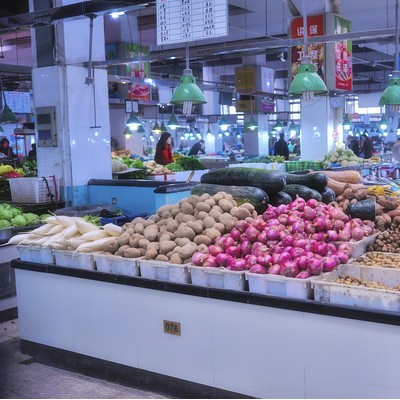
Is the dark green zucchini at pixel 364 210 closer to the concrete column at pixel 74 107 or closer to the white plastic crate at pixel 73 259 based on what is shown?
the white plastic crate at pixel 73 259

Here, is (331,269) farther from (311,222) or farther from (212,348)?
(212,348)

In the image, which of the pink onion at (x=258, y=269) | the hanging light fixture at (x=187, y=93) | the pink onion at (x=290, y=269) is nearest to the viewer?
the pink onion at (x=290, y=269)

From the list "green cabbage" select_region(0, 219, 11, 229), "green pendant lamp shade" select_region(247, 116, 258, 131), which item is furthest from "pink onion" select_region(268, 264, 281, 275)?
"green pendant lamp shade" select_region(247, 116, 258, 131)

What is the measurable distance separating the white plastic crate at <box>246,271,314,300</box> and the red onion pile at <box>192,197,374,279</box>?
75mm

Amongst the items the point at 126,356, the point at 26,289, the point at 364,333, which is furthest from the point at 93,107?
the point at 364,333

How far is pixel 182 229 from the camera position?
186 inches

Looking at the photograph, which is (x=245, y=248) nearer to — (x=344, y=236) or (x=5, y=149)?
(x=344, y=236)

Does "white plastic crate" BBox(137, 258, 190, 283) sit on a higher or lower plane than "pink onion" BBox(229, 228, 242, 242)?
lower

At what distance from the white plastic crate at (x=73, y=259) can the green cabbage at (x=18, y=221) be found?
190 centimetres

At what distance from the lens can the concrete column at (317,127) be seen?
13.6m

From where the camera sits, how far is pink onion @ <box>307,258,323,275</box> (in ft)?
12.9

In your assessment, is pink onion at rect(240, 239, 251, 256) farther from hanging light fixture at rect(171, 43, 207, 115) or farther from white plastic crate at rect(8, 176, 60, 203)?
white plastic crate at rect(8, 176, 60, 203)

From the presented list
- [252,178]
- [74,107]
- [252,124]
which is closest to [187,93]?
[252,178]

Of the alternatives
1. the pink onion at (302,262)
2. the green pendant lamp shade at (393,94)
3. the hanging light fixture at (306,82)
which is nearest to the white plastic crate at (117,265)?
the pink onion at (302,262)
